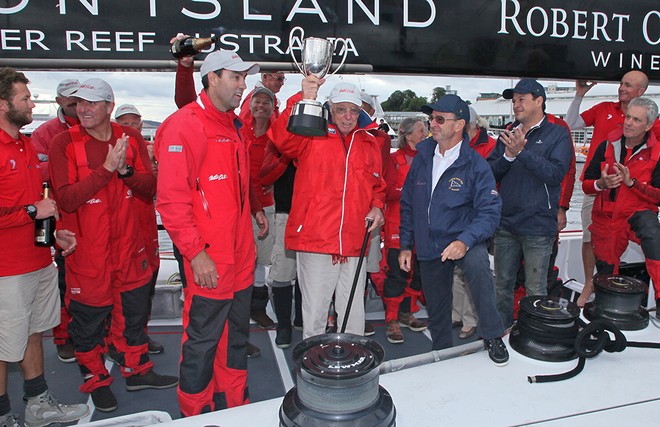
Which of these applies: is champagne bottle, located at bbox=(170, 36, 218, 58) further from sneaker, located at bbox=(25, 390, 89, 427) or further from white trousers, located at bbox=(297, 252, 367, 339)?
sneaker, located at bbox=(25, 390, 89, 427)

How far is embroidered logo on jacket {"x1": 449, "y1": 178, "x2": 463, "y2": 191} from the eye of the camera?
2.77 metres

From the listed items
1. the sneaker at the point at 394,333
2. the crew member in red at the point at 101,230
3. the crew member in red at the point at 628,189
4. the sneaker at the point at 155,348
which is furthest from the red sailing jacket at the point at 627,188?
the sneaker at the point at 155,348

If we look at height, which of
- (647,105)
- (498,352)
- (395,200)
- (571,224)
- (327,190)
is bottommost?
(571,224)

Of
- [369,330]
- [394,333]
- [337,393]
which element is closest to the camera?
[337,393]

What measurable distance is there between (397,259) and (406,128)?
1083 millimetres

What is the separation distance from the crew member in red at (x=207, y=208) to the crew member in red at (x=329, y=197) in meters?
0.40

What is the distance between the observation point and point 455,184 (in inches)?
109

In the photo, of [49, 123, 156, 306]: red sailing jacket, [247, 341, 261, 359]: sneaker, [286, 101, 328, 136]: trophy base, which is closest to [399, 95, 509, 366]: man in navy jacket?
[286, 101, 328, 136]: trophy base

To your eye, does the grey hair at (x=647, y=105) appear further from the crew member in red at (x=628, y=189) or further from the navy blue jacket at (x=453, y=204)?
the navy blue jacket at (x=453, y=204)

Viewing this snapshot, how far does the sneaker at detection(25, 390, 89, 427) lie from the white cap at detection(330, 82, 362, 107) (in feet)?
7.11

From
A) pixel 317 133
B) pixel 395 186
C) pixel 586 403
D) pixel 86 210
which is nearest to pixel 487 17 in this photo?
pixel 317 133

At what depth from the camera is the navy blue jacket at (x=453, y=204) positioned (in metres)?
2.67

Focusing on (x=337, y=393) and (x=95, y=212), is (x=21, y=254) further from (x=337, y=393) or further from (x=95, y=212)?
(x=337, y=393)

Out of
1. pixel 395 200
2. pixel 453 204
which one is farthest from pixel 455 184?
pixel 395 200
